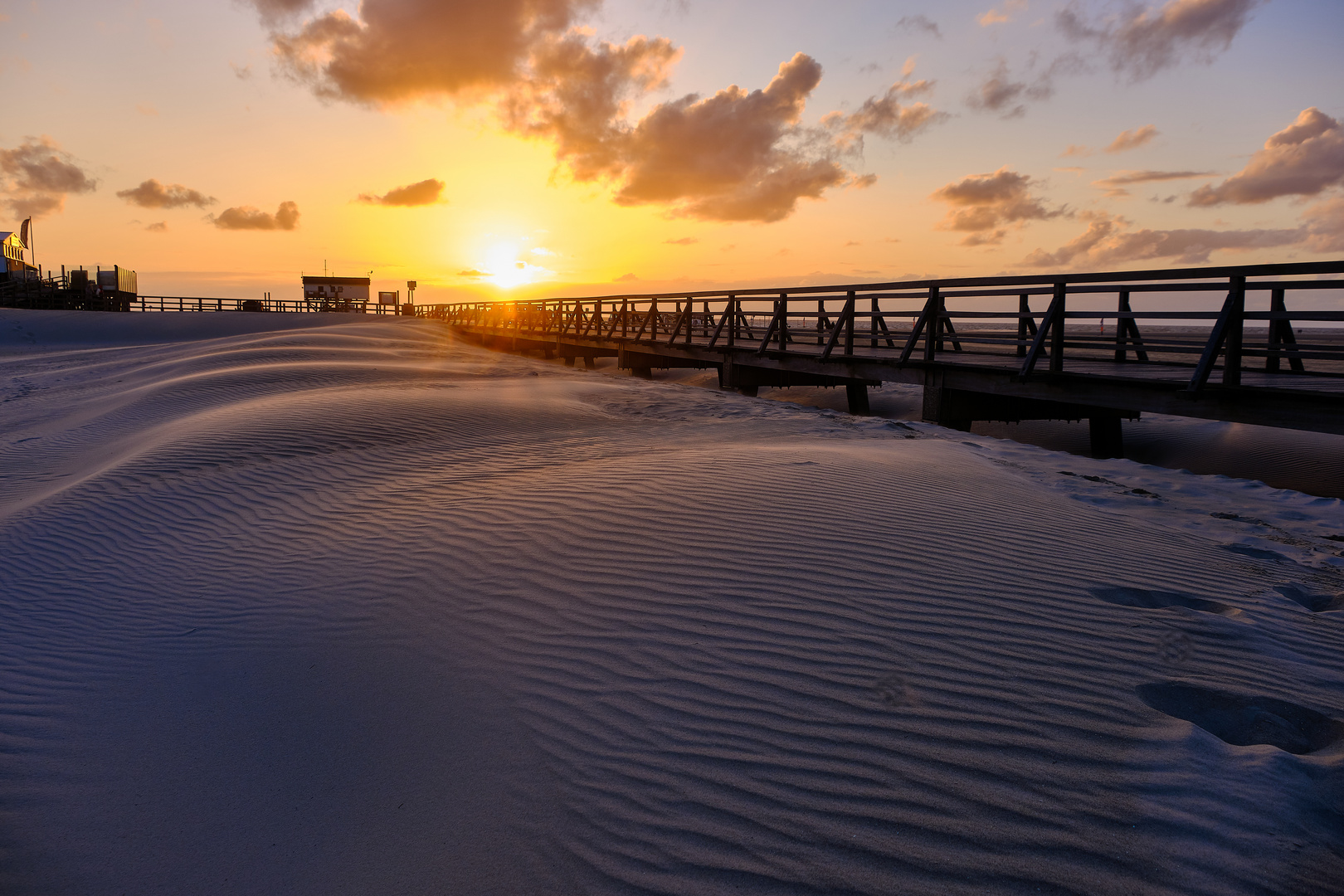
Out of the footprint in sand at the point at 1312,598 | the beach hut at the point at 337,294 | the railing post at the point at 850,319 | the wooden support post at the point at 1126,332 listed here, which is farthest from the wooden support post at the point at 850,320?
the beach hut at the point at 337,294

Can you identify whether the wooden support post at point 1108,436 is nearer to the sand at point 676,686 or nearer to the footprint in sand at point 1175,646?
the sand at point 676,686

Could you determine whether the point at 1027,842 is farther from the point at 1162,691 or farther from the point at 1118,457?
the point at 1118,457

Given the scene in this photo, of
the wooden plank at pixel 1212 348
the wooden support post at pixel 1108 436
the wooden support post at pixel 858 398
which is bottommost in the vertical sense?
the wooden support post at pixel 1108 436

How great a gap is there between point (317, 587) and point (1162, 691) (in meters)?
4.41

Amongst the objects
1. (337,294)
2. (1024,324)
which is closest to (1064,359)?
(1024,324)

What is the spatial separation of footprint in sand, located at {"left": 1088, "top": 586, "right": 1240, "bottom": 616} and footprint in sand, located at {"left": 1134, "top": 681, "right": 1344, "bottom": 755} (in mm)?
834

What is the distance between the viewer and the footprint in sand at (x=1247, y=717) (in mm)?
2852

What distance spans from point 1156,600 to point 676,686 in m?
2.66

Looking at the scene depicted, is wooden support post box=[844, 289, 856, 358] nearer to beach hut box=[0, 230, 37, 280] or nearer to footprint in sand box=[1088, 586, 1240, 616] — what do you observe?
footprint in sand box=[1088, 586, 1240, 616]

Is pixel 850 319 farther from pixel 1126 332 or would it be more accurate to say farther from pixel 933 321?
pixel 1126 332

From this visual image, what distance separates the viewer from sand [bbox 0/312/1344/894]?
2359 millimetres

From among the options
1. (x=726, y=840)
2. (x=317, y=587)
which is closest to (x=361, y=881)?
(x=726, y=840)

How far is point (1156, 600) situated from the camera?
13.0 ft

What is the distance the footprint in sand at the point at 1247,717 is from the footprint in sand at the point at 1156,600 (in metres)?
0.83
